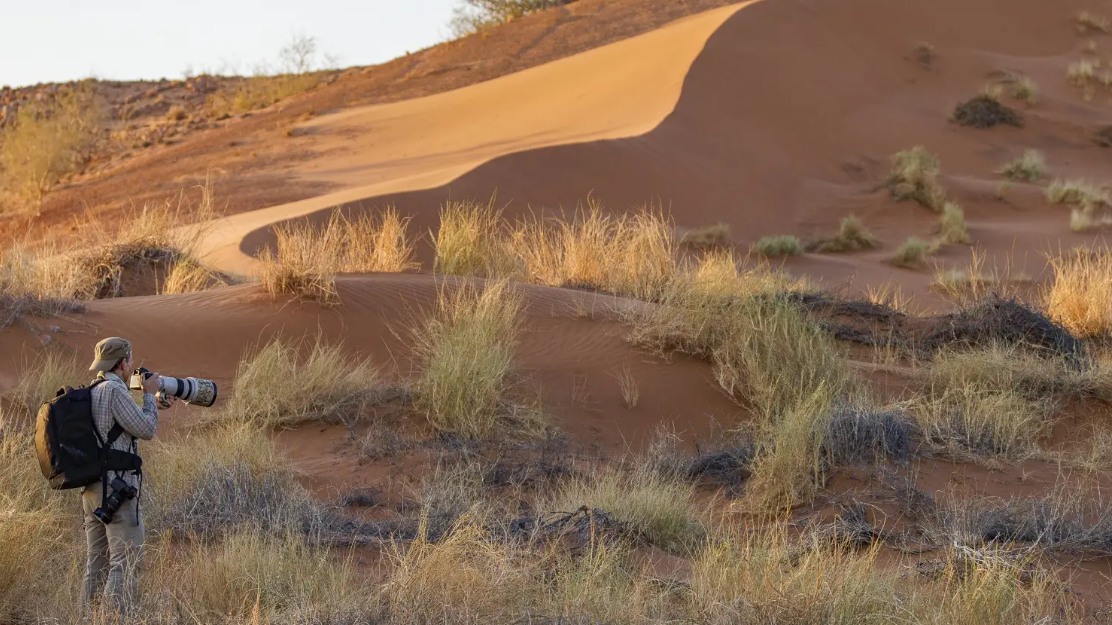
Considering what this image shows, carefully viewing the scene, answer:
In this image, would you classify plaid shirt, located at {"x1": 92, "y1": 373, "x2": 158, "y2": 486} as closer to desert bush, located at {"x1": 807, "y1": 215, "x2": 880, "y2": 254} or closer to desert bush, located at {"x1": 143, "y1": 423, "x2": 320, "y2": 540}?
desert bush, located at {"x1": 143, "y1": 423, "x2": 320, "y2": 540}

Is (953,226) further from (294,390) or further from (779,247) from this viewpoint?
(294,390)

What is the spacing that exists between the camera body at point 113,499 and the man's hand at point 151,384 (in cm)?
41

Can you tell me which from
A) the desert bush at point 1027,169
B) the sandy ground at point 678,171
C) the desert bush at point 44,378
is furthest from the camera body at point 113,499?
the desert bush at point 1027,169

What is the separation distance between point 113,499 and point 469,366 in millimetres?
4587

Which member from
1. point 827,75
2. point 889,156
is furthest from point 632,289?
point 827,75

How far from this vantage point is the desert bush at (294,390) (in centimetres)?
991

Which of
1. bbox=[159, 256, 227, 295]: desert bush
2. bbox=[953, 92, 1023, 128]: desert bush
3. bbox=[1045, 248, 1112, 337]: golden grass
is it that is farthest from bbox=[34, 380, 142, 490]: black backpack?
bbox=[953, 92, 1023, 128]: desert bush

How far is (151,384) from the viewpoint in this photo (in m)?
5.62

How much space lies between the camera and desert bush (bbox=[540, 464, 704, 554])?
7.20 meters

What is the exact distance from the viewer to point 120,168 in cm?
3406

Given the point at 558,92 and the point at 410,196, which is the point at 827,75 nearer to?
the point at 558,92

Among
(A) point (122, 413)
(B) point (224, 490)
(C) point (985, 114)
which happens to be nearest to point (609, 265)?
(B) point (224, 490)

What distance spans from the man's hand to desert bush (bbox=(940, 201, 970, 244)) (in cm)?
1908

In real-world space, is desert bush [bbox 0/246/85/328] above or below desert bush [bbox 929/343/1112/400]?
above
